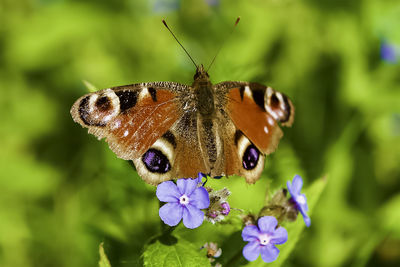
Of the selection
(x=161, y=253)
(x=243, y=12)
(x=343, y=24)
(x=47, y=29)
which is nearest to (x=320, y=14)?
(x=343, y=24)

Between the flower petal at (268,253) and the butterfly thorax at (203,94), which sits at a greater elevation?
the butterfly thorax at (203,94)

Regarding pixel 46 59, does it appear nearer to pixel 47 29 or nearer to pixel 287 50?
pixel 47 29

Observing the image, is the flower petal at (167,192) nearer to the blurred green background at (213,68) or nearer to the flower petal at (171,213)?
the flower petal at (171,213)

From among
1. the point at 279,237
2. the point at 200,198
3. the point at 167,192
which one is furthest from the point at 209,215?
the point at 279,237

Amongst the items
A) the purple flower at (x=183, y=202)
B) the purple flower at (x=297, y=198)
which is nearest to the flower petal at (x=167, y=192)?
the purple flower at (x=183, y=202)

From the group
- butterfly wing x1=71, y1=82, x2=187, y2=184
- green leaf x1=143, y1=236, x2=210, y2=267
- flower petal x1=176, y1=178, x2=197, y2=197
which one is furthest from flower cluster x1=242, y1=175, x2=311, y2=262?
butterfly wing x1=71, y1=82, x2=187, y2=184

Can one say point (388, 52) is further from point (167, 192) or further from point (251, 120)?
point (167, 192)
